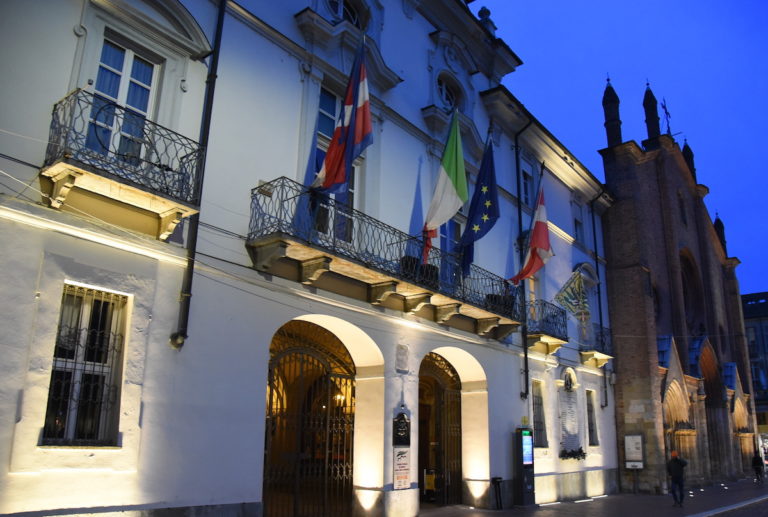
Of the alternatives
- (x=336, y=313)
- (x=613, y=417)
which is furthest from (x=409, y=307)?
(x=613, y=417)

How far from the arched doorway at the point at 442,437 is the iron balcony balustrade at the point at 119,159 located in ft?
28.4

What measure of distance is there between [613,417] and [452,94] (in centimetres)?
1344

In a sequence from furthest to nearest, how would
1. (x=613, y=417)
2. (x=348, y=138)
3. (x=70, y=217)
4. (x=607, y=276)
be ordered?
(x=607, y=276) < (x=613, y=417) < (x=348, y=138) < (x=70, y=217)

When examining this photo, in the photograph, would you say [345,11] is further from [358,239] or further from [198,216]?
[198,216]

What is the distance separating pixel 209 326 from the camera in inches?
394

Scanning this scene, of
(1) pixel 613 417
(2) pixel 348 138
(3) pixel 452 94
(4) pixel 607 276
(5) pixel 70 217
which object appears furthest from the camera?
(4) pixel 607 276

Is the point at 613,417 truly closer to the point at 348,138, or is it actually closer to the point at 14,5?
the point at 348,138

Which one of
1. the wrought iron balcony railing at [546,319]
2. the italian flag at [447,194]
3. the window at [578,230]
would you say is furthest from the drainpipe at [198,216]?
the window at [578,230]

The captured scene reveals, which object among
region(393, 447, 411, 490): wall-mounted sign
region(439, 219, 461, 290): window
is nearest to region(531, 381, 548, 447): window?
region(439, 219, 461, 290): window

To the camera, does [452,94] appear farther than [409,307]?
Yes

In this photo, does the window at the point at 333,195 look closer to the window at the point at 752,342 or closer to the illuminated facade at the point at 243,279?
the illuminated facade at the point at 243,279

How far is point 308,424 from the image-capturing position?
12.7 m

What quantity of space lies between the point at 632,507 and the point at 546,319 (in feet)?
18.6

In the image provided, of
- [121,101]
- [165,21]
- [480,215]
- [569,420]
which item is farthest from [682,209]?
[121,101]
